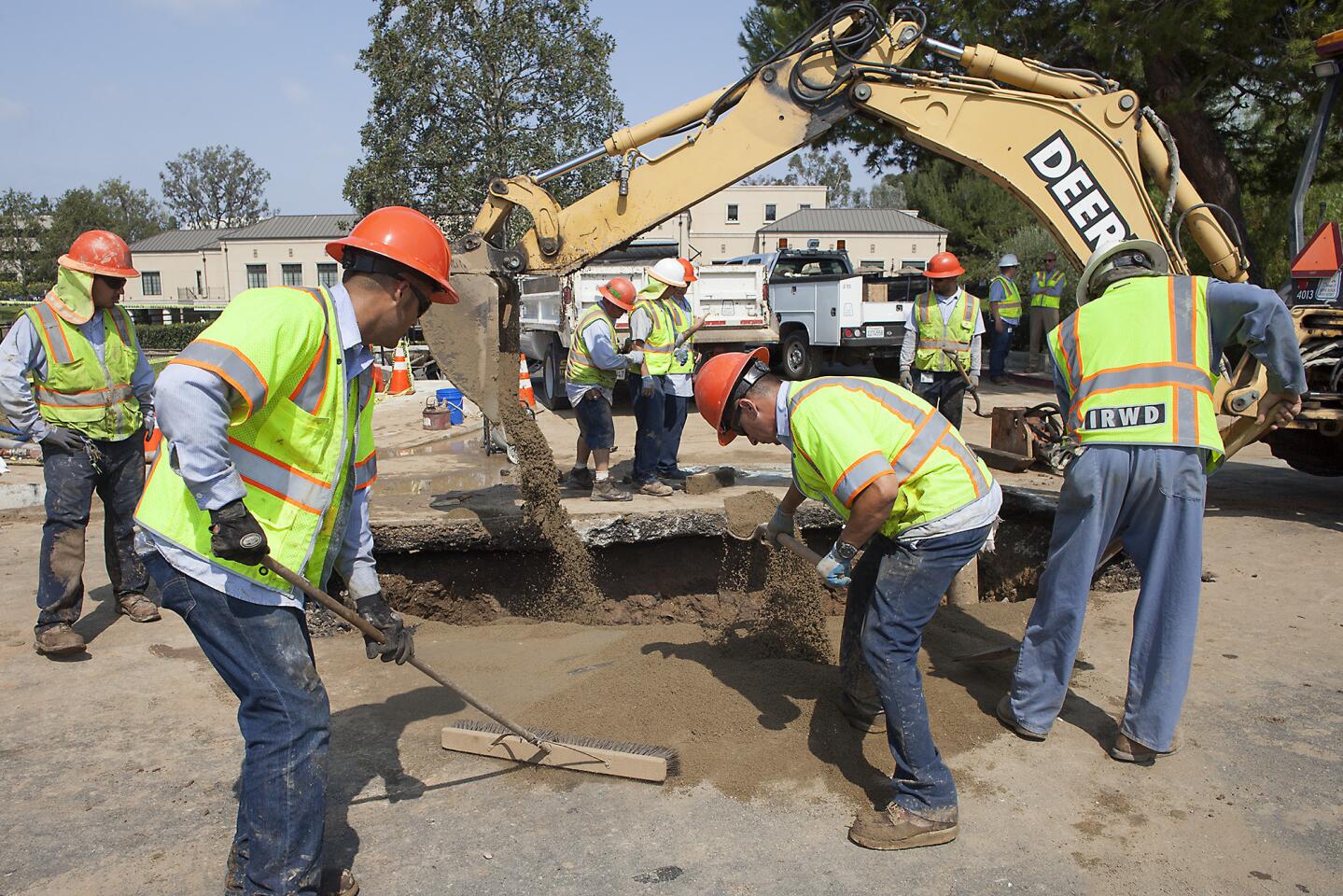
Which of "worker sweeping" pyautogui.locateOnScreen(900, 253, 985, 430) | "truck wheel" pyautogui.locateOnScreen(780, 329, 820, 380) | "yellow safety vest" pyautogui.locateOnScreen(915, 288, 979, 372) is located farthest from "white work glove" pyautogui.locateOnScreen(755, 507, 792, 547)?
"truck wheel" pyautogui.locateOnScreen(780, 329, 820, 380)

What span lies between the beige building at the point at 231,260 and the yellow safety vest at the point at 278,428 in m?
47.7

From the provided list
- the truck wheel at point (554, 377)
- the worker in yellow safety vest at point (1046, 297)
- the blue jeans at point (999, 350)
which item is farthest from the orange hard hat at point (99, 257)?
the worker in yellow safety vest at point (1046, 297)

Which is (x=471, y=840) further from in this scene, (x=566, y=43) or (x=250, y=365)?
(x=566, y=43)

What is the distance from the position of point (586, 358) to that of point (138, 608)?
10.4ft

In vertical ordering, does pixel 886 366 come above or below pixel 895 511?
above

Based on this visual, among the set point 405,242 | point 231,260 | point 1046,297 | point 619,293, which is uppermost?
point 231,260

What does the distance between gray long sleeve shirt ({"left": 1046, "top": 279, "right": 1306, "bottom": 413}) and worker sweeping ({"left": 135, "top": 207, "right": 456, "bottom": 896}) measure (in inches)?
109

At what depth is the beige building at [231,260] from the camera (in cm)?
5028

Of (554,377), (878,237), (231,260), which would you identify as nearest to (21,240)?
(231,260)

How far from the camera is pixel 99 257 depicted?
182 inches

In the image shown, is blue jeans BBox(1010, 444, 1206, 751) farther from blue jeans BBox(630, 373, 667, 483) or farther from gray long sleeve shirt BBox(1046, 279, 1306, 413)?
blue jeans BBox(630, 373, 667, 483)

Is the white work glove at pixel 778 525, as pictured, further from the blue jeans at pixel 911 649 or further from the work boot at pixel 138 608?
the work boot at pixel 138 608

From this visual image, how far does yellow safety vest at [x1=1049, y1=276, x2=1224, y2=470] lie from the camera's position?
3.40 meters

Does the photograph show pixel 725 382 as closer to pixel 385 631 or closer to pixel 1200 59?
pixel 385 631
